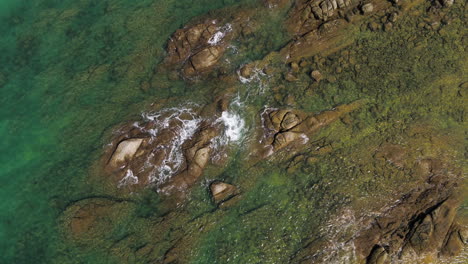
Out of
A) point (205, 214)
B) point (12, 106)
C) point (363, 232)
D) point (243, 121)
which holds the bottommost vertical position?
point (363, 232)

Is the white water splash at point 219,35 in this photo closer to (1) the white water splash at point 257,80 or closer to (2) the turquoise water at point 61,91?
(2) the turquoise water at point 61,91

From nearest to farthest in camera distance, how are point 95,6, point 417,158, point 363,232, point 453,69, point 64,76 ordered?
point 363,232 → point 417,158 → point 453,69 → point 64,76 → point 95,6

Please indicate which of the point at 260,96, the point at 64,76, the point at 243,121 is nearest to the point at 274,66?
the point at 260,96

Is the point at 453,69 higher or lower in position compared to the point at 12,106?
lower

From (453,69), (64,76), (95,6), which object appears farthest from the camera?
(95,6)

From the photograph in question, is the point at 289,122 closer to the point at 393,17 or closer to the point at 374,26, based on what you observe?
the point at 374,26

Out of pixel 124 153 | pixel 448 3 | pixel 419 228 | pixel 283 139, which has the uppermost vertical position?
pixel 124 153

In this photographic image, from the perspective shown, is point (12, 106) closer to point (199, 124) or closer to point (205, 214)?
point (199, 124)

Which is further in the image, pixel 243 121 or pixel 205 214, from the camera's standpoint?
pixel 243 121

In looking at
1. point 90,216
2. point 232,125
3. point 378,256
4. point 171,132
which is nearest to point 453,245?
point 378,256
